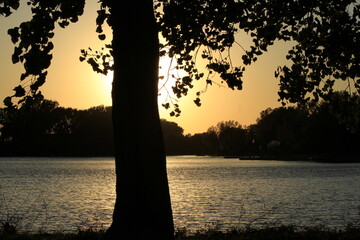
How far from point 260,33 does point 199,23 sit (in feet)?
6.73

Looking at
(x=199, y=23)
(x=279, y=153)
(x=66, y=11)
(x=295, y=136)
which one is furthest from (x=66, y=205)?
(x=279, y=153)

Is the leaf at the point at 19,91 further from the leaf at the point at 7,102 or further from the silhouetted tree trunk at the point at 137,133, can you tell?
the silhouetted tree trunk at the point at 137,133

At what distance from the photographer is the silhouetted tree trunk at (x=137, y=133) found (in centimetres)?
948

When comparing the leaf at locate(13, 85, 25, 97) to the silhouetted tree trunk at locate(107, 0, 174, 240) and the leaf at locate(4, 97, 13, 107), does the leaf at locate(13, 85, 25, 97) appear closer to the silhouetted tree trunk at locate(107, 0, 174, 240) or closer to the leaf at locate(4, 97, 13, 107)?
the leaf at locate(4, 97, 13, 107)

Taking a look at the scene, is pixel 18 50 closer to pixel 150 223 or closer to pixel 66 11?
pixel 66 11

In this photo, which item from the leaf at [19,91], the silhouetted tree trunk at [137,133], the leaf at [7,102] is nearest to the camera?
the silhouetted tree trunk at [137,133]

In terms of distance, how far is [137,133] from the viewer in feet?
31.6

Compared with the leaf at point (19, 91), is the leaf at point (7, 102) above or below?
below

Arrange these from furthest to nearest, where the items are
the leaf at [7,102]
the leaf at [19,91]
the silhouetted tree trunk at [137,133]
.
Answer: the leaf at [7,102], the leaf at [19,91], the silhouetted tree trunk at [137,133]

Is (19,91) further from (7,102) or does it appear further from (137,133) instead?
(137,133)

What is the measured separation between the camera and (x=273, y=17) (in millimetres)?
15727

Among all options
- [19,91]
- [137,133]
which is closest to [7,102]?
[19,91]

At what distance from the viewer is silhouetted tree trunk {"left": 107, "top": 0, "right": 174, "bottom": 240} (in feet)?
31.1

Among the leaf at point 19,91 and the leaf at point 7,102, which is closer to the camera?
the leaf at point 19,91
